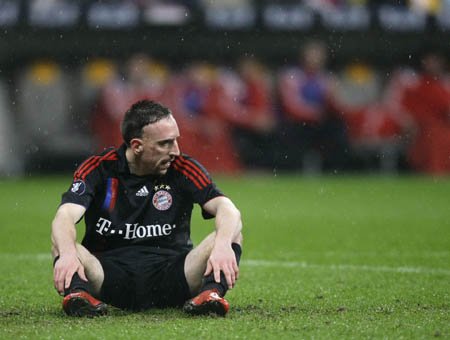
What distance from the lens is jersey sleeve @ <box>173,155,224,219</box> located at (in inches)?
181

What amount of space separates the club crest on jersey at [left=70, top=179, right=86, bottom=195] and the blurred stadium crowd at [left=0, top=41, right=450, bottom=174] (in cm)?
1258

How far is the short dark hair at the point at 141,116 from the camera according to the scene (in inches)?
177

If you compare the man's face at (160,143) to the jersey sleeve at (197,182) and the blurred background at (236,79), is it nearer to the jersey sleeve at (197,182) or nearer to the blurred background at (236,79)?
the jersey sleeve at (197,182)

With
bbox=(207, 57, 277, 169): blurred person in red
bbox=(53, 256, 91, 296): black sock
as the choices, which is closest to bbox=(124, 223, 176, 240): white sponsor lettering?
bbox=(53, 256, 91, 296): black sock

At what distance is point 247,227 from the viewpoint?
9617 mm

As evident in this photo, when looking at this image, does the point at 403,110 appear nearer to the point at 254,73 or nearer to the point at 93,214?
the point at 254,73

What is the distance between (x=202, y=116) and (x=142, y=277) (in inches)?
510

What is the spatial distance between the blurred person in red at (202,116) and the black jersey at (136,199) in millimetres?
12402

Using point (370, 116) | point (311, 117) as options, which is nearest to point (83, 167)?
point (311, 117)

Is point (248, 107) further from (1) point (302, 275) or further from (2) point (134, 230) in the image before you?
(2) point (134, 230)

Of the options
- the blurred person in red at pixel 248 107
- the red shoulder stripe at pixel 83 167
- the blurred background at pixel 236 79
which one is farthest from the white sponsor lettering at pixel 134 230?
the blurred person in red at pixel 248 107

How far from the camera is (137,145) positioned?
4531mm

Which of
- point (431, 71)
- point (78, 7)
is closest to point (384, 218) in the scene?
point (431, 71)

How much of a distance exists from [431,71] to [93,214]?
1303 centimetres
